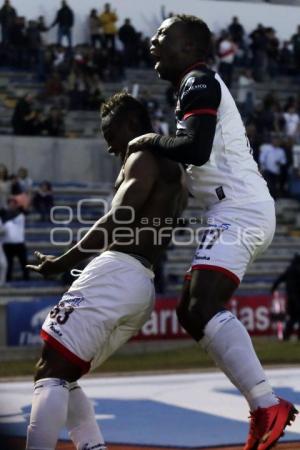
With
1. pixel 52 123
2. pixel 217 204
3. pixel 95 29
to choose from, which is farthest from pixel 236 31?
pixel 217 204

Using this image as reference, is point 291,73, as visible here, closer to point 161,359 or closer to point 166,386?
point 161,359

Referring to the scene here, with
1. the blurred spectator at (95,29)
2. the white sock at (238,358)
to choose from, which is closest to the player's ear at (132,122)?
the white sock at (238,358)

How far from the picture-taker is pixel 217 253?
5.61 m

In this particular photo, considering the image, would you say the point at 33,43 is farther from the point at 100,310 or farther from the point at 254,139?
the point at 100,310

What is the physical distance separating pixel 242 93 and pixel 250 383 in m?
20.8

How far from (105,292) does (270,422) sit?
3.06 feet

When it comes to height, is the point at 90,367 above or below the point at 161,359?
above

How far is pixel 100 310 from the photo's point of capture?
5.49 m

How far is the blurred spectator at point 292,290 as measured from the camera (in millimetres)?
16953

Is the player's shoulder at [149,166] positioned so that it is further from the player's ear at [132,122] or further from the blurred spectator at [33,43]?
the blurred spectator at [33,43]

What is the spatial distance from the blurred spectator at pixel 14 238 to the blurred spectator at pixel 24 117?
3502 mm

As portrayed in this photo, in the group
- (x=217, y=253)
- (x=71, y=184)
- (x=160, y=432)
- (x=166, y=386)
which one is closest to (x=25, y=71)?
(x=71, y=184)

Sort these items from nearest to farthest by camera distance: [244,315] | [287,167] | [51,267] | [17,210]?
1. [51,267]
2. [244,315]
3. [17,210]
4. [287,167]

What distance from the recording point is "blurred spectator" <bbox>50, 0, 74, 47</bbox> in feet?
79.4
